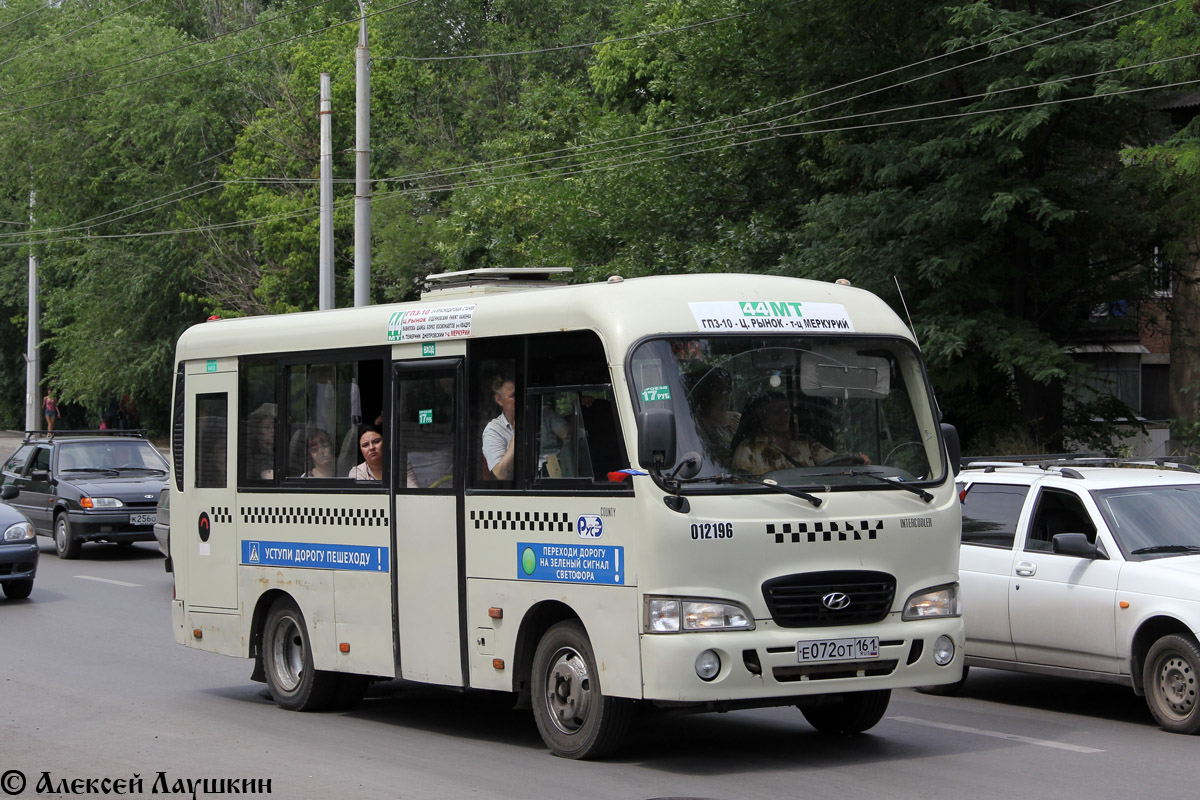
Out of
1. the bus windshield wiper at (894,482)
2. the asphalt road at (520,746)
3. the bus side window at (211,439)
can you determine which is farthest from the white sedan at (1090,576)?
the bus side window at (211,439)

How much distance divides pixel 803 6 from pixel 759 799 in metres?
19.3

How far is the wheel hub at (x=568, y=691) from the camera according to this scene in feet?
28.2

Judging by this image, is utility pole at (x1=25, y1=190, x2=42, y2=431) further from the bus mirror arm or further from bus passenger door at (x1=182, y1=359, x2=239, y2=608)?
the bus mirror arm

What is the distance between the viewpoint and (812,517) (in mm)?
8359

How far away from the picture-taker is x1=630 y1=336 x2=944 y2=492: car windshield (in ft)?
27.5

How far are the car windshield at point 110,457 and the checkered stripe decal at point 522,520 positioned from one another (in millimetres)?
15681

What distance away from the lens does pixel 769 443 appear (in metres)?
8.54

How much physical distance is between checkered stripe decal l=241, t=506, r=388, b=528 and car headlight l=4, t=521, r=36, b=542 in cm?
746

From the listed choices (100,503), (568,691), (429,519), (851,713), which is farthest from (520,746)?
(100,503)

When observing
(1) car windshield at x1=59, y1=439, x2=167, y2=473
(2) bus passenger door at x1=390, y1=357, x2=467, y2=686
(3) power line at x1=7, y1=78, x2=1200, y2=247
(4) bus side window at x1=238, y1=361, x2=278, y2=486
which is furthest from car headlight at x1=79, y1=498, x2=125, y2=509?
(2) bus passenger door at x1=390, y1=357, x2=467, y2=686

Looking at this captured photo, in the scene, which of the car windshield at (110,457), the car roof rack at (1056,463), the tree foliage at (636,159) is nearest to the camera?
the car roof rack at (1056,463)

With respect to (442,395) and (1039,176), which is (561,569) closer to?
(442,395)

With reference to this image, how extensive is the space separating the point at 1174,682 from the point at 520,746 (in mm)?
4184

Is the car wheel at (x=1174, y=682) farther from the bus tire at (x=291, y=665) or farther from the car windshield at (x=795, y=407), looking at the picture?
the bus tire at (x=291, y=665)
